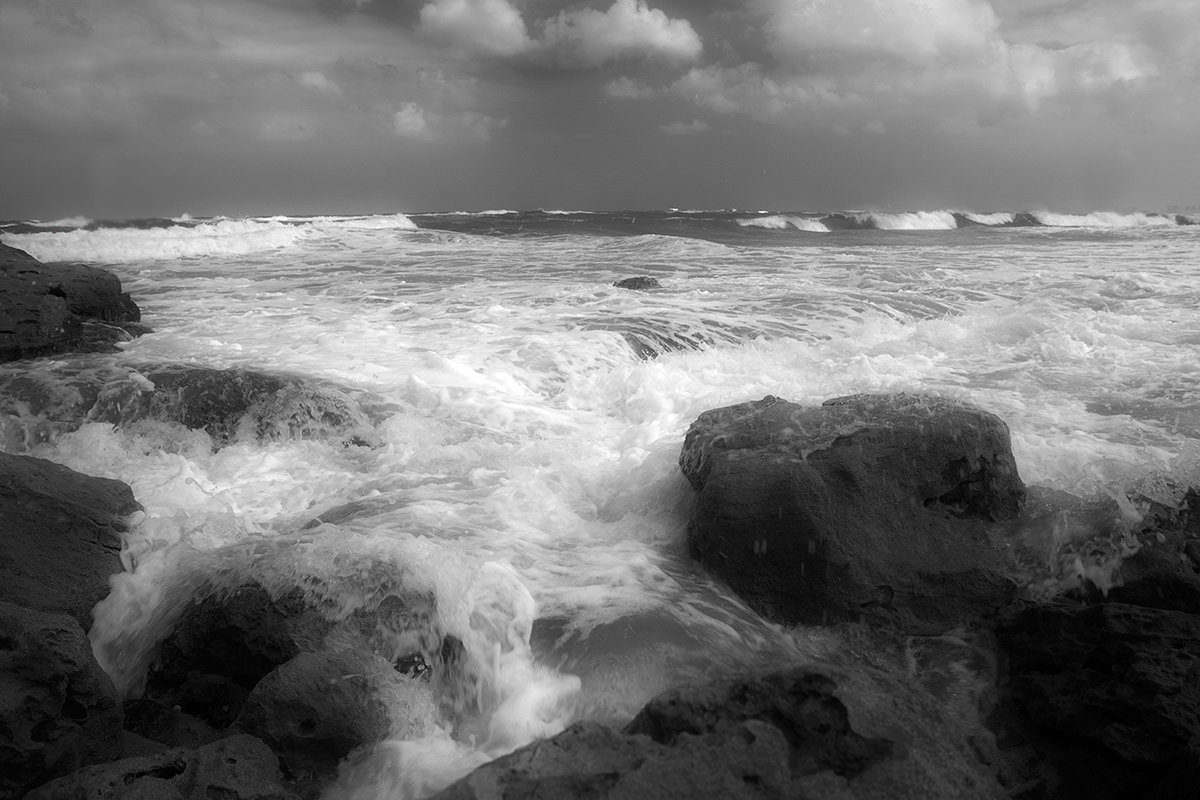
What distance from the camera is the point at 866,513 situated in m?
3.56

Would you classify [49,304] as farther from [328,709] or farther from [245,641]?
[328,709]

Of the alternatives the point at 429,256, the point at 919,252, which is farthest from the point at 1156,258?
the point at 429,256

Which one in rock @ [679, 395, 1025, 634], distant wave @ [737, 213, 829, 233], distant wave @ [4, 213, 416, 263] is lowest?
rock @ [679, 395, 1025, 634]

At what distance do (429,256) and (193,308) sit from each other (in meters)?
8.03

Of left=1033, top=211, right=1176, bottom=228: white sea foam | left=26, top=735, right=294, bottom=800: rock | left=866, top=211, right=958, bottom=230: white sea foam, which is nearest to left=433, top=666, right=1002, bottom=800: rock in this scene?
left=26, top=735, right=294, bottom=800: rock

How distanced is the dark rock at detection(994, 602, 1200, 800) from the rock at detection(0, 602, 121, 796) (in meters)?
2.87

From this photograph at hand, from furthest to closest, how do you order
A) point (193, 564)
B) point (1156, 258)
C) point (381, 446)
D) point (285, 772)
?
point (1156, 258) → point (381, 446) → point (193, 564) → point (285, 772)

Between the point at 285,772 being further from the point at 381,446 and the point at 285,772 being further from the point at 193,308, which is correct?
the point at 193,308

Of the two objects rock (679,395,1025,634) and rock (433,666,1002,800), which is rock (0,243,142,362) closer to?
rock (679,395,1025,634)

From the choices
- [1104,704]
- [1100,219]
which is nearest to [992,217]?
[1100,219]

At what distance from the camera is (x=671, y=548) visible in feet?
12.7

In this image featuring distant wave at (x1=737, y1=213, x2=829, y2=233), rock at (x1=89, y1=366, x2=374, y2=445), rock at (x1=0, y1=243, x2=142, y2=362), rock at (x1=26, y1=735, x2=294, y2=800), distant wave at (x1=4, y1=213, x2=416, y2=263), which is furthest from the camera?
distant wave at (x1=737, y1=213, x2=829, y2=233)

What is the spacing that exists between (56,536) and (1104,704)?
422cm

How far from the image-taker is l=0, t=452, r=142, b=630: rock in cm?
329
